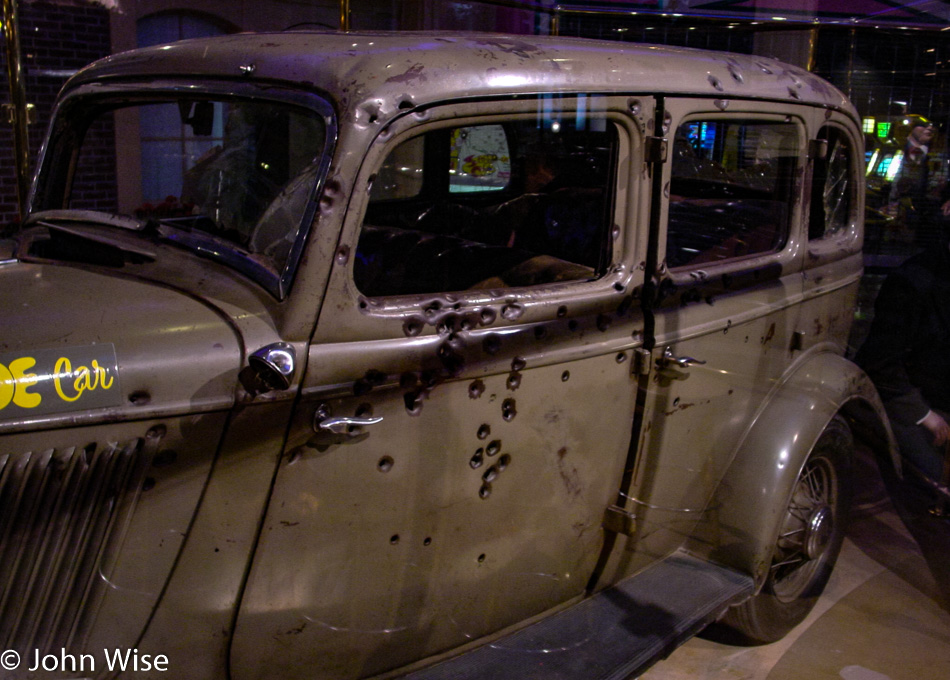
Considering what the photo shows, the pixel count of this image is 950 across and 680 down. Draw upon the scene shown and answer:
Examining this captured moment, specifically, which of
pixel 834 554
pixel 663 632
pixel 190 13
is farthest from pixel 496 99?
pixel 190 13

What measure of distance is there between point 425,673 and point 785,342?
5.10 feet

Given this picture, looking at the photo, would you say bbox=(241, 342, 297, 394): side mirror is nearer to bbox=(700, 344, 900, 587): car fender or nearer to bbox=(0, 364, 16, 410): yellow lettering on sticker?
bbox=(0, 364, 16, 410): yellow lettering on sticker

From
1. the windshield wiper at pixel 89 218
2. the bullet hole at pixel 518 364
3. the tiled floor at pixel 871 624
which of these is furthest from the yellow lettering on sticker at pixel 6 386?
the tiled floor at pixel 871 624

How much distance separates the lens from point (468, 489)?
1.90 meters

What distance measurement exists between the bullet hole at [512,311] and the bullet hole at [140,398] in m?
0.77

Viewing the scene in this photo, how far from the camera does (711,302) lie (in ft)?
7.75

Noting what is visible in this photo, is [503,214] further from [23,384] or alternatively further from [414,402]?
[23,384]

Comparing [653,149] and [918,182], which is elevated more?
[653,149]

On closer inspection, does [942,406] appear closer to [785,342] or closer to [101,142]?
[785,342]

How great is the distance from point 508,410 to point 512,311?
0.75ft

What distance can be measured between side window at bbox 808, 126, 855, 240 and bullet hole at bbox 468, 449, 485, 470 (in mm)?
1579

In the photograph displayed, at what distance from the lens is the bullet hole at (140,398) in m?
1.50

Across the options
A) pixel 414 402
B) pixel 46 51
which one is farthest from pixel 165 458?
pixel 46 51

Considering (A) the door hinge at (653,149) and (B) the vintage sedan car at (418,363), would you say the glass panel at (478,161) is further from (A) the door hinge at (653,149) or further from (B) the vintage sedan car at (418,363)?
(A) the door hinge at (653,149)
